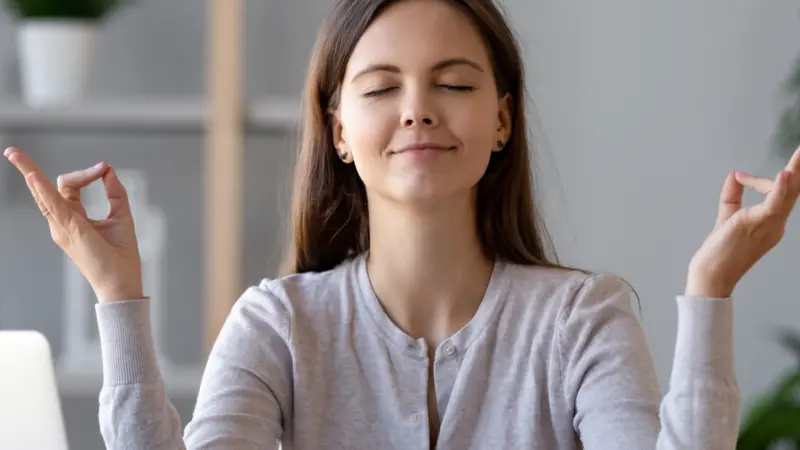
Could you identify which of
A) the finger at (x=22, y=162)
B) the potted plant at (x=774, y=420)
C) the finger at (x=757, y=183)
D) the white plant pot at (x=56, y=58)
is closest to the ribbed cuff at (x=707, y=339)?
the finger at (x=757, y=183)

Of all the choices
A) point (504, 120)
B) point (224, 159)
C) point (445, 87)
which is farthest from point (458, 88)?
point (224, 159)

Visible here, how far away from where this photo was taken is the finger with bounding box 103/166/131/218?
1.19 metres

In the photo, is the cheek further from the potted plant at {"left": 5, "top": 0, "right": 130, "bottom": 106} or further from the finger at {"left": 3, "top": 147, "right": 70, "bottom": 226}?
the potted plant at {"left": 5, "top": 0, "right": 130, "bottom": 106}

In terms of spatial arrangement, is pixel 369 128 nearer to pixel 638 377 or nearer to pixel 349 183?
pixel 349 183

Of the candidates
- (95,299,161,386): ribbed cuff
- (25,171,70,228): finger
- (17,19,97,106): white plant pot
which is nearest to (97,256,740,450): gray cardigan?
(95,299,161,386): ribbed cuff

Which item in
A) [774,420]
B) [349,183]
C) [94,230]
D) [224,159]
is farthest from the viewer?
[224,159]

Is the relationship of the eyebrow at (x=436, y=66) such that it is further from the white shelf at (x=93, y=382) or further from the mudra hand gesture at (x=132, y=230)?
the white shelf at (x=93, y=382)

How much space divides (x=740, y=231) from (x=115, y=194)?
0.62m

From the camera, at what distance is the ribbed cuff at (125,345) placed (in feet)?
3.84

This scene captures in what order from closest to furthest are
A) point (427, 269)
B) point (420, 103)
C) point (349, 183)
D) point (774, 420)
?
point (420, 103), point (427, 269), point (349, 183), point (774, 420)

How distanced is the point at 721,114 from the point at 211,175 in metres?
1.14

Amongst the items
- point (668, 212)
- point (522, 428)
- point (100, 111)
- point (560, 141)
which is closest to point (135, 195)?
point (100, 111)

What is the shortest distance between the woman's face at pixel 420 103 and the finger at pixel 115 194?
10.7 inches

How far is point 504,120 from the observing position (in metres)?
1.43
